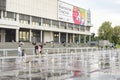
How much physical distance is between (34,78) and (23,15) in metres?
77.8

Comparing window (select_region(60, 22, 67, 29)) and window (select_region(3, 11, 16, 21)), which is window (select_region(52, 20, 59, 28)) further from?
window (select_region(3, 11, 16, 21))

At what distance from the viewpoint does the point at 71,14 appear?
11950cm

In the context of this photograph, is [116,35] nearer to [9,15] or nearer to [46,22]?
[46,22]

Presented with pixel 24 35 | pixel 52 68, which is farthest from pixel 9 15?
pixel 52 68

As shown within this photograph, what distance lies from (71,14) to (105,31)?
2907 cm

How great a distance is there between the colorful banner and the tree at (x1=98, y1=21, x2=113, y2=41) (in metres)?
13.9

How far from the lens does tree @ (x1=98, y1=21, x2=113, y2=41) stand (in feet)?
466

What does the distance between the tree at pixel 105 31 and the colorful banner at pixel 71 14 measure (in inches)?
545

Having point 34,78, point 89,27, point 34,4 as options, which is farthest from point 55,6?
point 34,78

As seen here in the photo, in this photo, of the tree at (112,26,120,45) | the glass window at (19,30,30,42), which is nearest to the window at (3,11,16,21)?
the glass window at (19,30,30,42)

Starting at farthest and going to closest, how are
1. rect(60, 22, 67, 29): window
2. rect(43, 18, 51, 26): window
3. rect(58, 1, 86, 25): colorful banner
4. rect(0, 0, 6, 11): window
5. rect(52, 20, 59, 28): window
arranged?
rect(60, 22, 67, 29): window → rect(58, 1, 86, 25): colorful banner → rect(52, 20, 59, 28): window → rect(43, 18, 51, 26): window → rect(0, 0, 6, 11): window

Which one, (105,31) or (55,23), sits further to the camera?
(105,31)

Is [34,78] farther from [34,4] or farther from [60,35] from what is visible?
[60,35]

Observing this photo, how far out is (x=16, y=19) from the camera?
280 ft
